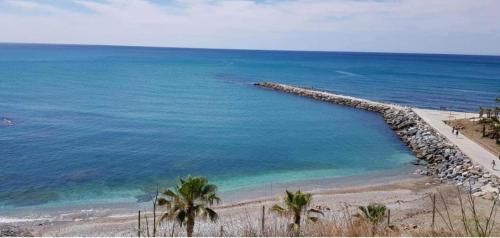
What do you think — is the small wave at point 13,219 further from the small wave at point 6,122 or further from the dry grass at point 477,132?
the dry grass at point 477,132

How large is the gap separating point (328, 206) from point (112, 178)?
16.5 m

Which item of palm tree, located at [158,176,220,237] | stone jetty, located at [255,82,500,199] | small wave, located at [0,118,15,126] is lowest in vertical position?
palm tree, located at [158,176,220,237]

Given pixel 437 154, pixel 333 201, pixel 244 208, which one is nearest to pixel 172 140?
pixel 244 208

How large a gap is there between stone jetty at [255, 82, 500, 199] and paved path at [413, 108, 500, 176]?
→ 646 mm

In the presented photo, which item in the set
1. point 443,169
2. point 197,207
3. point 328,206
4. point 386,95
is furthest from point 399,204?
point 386,95

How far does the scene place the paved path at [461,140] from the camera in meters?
37.4

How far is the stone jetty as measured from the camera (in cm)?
3259

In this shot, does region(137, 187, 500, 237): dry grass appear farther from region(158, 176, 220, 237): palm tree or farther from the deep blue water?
the deep blue water

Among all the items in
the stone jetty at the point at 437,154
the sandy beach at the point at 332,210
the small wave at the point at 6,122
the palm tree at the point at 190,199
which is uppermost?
the small wave at the point at 6,122

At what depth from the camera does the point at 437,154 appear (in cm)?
4162

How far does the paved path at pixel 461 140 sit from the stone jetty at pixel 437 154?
0.65 m

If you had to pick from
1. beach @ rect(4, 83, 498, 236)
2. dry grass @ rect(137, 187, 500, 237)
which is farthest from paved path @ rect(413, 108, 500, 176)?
dry grass @ rect(137, 187, 500, 237)

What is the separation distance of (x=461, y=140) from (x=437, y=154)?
547cm

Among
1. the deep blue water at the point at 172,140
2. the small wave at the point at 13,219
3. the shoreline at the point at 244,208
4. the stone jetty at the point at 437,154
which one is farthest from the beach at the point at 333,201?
the deep blue water at the point at 172,140
